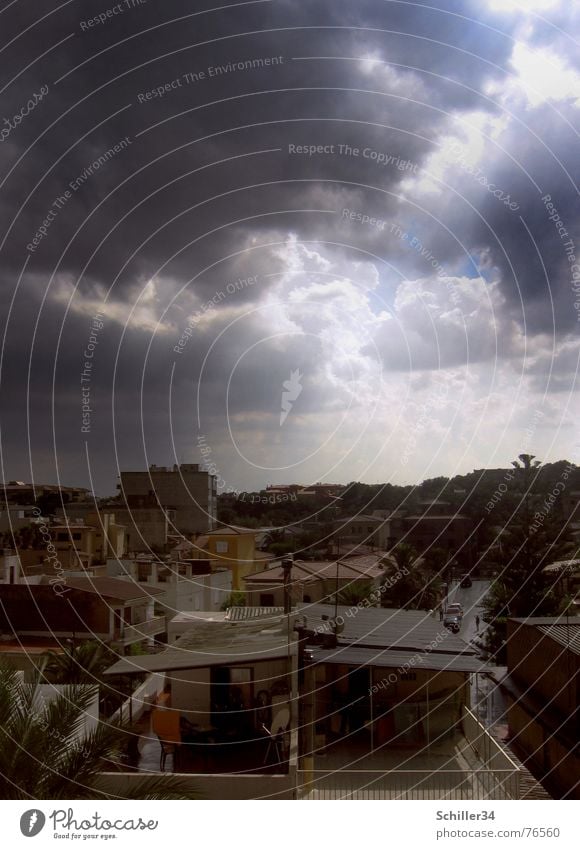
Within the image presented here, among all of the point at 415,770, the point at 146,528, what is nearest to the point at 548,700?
the point at 415,770

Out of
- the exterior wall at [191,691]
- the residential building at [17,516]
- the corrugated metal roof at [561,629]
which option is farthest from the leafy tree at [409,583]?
the exterior wall at [191,691]

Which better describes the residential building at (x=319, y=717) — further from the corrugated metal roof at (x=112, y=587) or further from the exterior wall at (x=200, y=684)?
the corrugated metal roof at (x=112, y=587)

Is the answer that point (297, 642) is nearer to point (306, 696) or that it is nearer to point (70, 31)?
point (306, 696)

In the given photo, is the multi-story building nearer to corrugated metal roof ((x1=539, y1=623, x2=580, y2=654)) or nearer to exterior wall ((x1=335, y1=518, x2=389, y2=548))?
exterior wall ((x1=335, y1=518, x2=389, y2=548))

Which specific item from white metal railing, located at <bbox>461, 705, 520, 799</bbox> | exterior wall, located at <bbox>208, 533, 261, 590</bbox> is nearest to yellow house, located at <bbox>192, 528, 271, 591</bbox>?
exterior wall, located at <bbox>208, 533, 261, 590</bbox>

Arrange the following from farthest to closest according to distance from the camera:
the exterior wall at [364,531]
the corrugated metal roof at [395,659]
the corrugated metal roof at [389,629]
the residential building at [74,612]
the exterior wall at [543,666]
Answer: the exterior wall at [364,531] < the residential building at [74,612] < the exterior wall at [543,666] < the corrugated metal roof at [389,629] < the corrugated metal roof at [395,659]

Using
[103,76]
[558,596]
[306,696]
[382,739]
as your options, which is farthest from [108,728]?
[558,596]
